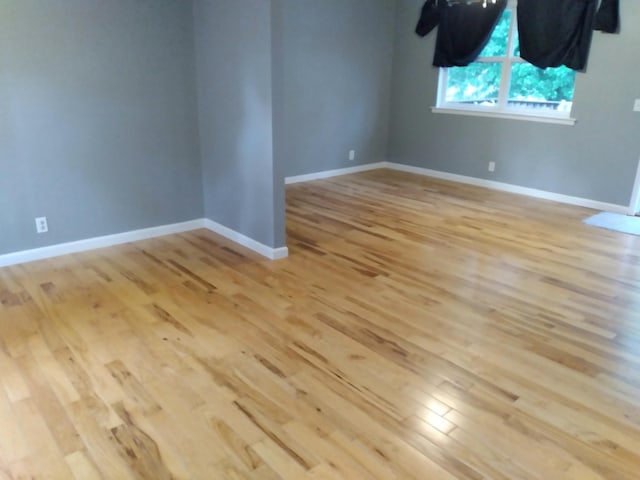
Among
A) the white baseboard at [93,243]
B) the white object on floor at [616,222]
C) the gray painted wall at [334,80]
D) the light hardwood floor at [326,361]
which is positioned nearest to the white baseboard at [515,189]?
the white object on floor at [616,222]

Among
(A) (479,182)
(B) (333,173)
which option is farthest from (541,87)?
(B) (333,173)

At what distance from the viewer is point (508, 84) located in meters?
5.72

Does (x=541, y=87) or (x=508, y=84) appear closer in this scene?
(x=541, y=87)

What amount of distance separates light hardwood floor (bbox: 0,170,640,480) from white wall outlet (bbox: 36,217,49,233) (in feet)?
0.89

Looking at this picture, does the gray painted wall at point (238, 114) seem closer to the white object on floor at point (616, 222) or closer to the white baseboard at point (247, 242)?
the white baseboard at point (247, 242)

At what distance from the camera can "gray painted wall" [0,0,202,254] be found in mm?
3293

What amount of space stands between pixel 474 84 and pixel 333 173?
2043mm

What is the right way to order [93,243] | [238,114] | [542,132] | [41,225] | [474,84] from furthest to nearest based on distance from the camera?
[474,84] < [542,132] < [93,243] < [238,114] < [41,225]

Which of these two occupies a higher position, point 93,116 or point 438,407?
point 93,116

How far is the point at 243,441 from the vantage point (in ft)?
6.21

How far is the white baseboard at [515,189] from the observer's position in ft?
16.8

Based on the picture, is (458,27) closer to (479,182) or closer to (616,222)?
(479,182)

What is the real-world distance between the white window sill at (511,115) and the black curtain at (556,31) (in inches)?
20.3

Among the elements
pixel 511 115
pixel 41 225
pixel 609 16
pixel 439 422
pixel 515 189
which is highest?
pixel 609 16
